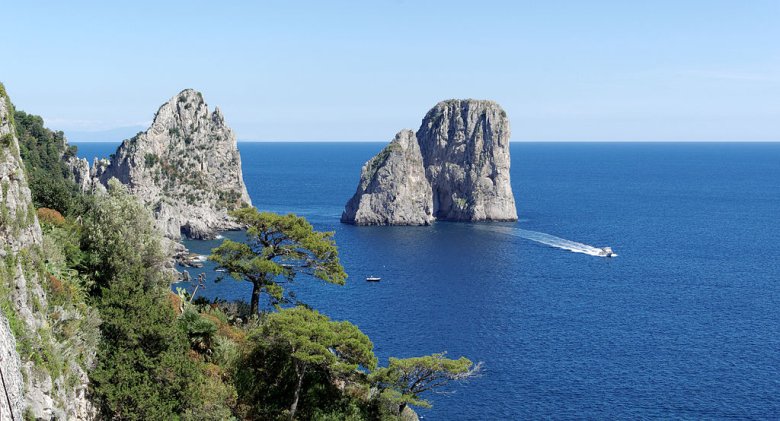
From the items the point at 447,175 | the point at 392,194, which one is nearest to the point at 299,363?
the point at 392,194

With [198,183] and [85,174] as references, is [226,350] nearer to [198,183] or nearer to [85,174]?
[85,174]

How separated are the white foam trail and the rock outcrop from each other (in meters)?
14.8

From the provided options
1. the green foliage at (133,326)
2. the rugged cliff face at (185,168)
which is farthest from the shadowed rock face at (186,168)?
the green foliage at (133,326)

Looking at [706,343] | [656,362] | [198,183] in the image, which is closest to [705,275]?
[706,343]

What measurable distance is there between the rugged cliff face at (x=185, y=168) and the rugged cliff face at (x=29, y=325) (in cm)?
10532

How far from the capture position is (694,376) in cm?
7019

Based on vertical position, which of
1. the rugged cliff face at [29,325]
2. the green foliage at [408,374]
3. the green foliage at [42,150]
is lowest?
the green foliage at [408,374]

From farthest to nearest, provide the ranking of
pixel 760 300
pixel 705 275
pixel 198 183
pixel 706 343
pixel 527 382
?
1. pixel 198 183
2. pixel 705 275
3. pixel 760 300
4. pixel 706 343
5. pixel 527 382

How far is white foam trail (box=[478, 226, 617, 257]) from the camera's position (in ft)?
433

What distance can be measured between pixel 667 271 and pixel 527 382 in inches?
2171

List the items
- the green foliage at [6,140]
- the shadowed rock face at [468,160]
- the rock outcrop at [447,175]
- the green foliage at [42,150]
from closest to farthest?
the green foliage at [6,140] < the green foliage at [42,150] < the rock outcrop at [447,175] < the shadowed rock face at [468,160]

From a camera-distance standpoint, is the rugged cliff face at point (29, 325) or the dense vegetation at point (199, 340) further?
the dense vegetation at point (199, 340)

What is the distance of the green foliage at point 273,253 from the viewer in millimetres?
45344

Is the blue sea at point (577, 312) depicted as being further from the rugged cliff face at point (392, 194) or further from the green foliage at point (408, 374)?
the green foliage at point (408, 374)
